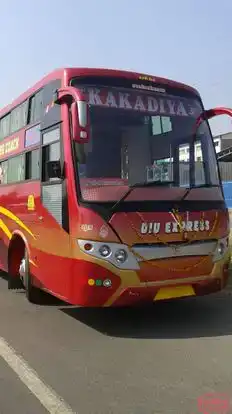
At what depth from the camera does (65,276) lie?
6000 millimetres

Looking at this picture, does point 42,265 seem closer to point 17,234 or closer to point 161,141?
point 17,234

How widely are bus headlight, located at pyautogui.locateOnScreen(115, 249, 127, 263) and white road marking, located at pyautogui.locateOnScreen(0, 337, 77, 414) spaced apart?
58.2 inches

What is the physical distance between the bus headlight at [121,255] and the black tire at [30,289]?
74.9 inches

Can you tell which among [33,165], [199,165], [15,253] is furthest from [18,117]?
[199,165]

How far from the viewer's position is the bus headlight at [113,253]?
18.7 feet

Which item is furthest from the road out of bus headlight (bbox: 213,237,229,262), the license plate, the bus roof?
the bus roof

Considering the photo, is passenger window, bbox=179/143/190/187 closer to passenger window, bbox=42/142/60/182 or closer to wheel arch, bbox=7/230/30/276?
passenger window, bbox=42/142/60/182

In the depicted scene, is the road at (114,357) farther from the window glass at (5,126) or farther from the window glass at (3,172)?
the window glass at (5,126)

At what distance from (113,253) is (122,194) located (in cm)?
68

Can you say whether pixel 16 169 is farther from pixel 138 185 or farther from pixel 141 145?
pixel 138 185

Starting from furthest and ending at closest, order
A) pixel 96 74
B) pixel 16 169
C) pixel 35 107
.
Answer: pixel 16 169 → pixel 35 107 → pixel 96 74

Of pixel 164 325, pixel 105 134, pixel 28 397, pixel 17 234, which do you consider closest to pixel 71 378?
pixel 28 397

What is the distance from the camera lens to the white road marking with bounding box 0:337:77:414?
3.96 metres

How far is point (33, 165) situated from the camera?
7.33 m
